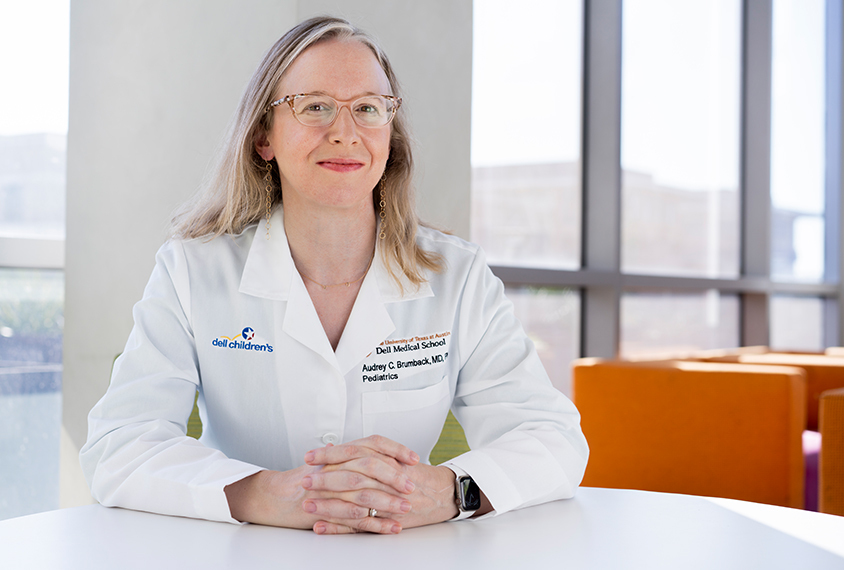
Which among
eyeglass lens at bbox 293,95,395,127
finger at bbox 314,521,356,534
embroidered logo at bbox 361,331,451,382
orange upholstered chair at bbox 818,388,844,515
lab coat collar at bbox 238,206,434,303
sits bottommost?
orange upholstered chair at bbox 818,388,844,515

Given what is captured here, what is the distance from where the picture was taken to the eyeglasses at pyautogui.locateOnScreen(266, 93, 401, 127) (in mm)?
1510

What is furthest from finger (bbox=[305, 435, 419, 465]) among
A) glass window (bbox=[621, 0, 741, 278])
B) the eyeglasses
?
glass window (bbox=[621, 0, 741, 278])

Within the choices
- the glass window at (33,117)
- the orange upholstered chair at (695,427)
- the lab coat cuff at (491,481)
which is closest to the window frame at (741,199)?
A: the orange upholstered chair at (695,427)

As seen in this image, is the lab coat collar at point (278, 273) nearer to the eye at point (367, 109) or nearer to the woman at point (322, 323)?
the woman at point (322, 323)

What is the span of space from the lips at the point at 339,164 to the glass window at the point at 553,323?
7.88 ft

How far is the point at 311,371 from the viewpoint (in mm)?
1474

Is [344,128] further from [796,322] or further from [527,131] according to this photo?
[796,322]

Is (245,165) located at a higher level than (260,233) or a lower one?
higher

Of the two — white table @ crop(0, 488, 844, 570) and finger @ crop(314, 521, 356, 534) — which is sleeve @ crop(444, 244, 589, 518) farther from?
finger @ crop(314, 521, 356, 534)

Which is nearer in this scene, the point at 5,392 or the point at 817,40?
the point at 5,392

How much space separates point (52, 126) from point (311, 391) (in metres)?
1.75

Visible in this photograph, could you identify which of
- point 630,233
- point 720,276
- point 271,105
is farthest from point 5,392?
point 720,276

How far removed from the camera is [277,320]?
4.90 feet

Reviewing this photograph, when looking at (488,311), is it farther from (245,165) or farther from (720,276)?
(720,276)
